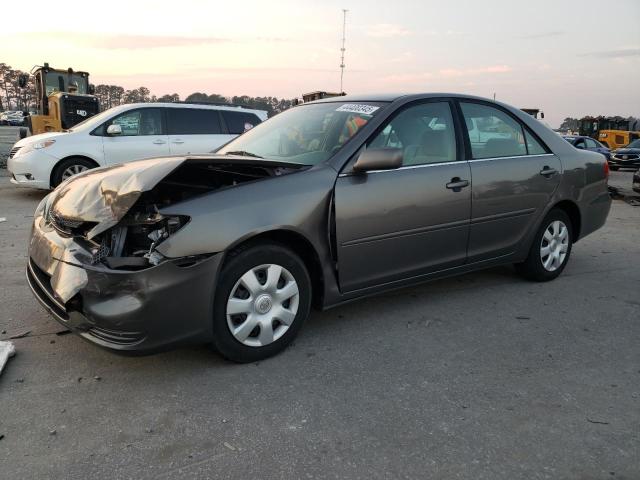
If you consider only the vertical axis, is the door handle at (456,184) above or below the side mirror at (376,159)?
below

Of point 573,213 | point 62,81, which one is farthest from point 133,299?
point 62,81

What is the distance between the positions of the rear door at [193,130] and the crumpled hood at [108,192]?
20.1ft

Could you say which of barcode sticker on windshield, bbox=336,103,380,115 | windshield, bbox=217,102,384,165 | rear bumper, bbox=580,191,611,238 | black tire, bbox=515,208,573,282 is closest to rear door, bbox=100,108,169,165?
windshield, bbox=217,102,384,165

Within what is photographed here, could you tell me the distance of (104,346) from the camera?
109 inches

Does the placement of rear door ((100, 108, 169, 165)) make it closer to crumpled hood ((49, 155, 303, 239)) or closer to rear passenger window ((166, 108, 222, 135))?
rear passenger window ((166, 108, 222, 135))

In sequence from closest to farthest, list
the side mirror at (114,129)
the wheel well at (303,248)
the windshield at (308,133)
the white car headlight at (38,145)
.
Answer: the wheel well at (303,248) → the windshield at (308,133) → the white car headlight at (38,145) → the side mirror at (114,129)

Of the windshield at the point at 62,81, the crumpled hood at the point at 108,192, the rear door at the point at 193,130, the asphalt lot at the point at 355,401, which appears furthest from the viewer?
the windshield at the point at 62,81

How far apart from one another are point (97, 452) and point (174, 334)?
68 centimetres

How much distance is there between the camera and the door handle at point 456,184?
13.0 feet

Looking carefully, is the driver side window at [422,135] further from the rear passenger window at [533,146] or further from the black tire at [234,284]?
the black tire at [234,284]

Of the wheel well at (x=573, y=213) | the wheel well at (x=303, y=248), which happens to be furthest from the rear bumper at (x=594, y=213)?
the wheel well at (x=303, y=248)

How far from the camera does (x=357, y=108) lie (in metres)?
3.97

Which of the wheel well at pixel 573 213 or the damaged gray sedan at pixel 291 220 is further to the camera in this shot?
the wheel well at pixel 573 213

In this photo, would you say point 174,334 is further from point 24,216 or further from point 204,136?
point 204,136
